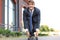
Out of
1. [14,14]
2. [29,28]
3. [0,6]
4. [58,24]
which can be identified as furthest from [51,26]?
[29,28]

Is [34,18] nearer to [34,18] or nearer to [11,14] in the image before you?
[34,18]

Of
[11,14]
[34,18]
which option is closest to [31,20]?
[34,18]

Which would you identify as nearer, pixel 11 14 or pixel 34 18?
pixel 34 18

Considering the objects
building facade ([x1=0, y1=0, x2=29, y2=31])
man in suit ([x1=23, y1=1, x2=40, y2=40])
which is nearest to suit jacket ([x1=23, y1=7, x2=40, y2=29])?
man in suit ([x1=23, y1=1, x2=40, y2=40])

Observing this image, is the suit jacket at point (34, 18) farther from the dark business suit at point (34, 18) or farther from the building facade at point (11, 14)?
the building facade at point (11, 14)

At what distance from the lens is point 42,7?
3781 cm

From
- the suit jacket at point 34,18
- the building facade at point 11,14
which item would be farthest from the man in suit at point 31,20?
the building facade at point 11,14

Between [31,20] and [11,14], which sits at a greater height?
[31,20]

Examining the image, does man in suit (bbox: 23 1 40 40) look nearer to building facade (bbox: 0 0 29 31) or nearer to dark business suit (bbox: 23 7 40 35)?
dark business suit (bbox: 23 7 40 35)

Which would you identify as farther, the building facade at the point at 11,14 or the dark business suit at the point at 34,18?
the building facade at the point at 11,14

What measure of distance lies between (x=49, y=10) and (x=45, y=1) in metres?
1.50

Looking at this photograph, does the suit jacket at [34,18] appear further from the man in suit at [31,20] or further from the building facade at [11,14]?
the building facade at [11,14]

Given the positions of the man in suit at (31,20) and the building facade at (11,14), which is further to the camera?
the building facade at (11,14)

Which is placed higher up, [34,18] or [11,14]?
[34,18]
